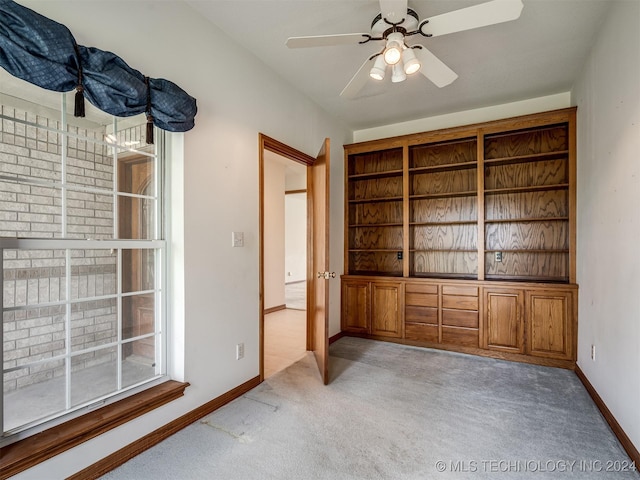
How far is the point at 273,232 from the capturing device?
226 inches

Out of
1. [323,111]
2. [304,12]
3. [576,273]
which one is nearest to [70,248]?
[304,12]

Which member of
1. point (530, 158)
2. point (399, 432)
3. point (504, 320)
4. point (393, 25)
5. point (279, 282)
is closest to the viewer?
point (393, 25)

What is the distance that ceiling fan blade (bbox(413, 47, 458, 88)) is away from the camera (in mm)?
2064

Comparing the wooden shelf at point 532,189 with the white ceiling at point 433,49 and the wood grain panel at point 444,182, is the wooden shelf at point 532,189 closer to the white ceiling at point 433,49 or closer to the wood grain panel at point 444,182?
the wood grain panel at point 444,182

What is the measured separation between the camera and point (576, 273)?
3.10 metres

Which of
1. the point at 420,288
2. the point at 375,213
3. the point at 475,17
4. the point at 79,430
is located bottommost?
the point at 79,430

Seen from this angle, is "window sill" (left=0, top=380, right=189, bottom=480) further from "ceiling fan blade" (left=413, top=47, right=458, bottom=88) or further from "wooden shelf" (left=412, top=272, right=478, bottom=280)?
"wooden shelf" (left=412, top=272, right=478, bottom=280)

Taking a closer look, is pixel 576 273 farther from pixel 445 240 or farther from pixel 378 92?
pixel 378 92

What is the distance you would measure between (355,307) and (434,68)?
2817 millimetres

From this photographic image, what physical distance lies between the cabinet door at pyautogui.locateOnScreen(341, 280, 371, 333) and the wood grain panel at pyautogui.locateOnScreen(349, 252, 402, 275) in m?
0.27

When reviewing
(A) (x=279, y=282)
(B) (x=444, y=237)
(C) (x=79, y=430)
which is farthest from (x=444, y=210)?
(C) (x=79, y=430)

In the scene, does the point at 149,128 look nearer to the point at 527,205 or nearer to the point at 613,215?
the point at 613,215

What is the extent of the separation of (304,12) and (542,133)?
292 cm

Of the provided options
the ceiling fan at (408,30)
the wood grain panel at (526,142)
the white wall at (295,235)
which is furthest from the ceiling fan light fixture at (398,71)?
the white wall at (295,235)
